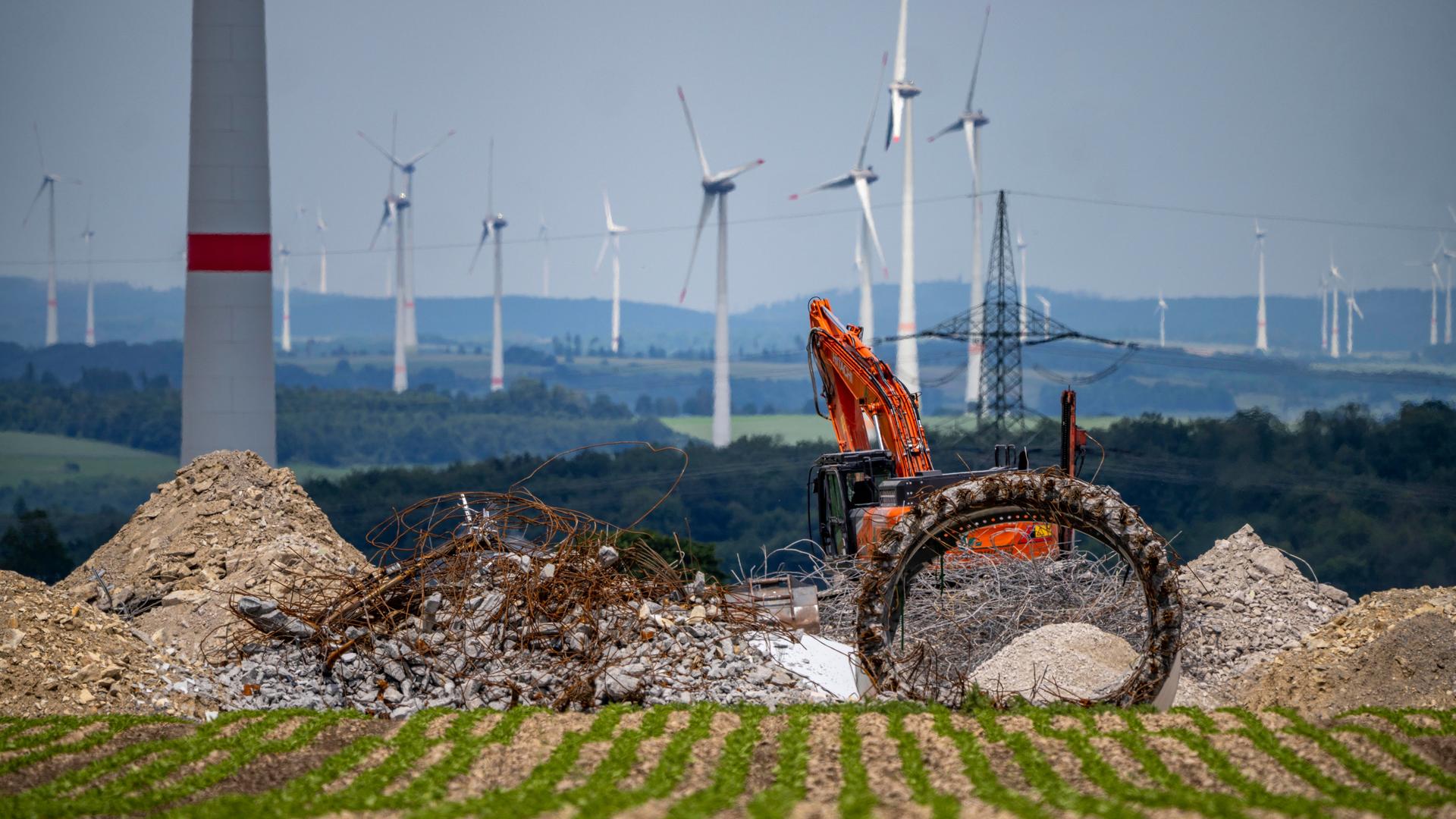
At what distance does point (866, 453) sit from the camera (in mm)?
21750

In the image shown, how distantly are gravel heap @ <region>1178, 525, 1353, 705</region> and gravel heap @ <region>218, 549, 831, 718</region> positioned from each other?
18.3 ft

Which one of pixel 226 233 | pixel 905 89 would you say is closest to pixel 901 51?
pixel 905 89

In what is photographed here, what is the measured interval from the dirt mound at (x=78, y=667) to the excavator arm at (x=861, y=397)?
1116cm

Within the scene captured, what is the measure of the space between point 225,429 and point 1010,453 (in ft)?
56.1

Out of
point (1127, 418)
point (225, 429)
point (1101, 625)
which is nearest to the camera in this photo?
point (1101, 625)

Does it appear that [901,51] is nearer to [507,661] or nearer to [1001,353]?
[1001,353]

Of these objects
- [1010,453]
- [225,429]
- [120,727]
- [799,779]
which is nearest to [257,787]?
[120,727]

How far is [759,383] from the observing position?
400 feet

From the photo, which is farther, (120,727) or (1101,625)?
(1101,625)

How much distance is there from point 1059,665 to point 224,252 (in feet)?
69.4

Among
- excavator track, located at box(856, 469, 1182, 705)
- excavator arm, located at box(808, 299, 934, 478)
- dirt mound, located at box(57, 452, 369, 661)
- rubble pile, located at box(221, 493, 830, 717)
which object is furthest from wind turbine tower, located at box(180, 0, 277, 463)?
excavator track, located at box(856, 469, 1182, 705)

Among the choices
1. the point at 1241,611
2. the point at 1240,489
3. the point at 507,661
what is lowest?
the point at 1240,489

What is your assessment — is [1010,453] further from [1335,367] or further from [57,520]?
[1335,367]

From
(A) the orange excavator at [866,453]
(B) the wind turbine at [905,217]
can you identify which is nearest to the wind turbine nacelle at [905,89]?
(B) the wind turbine at [905,217]
